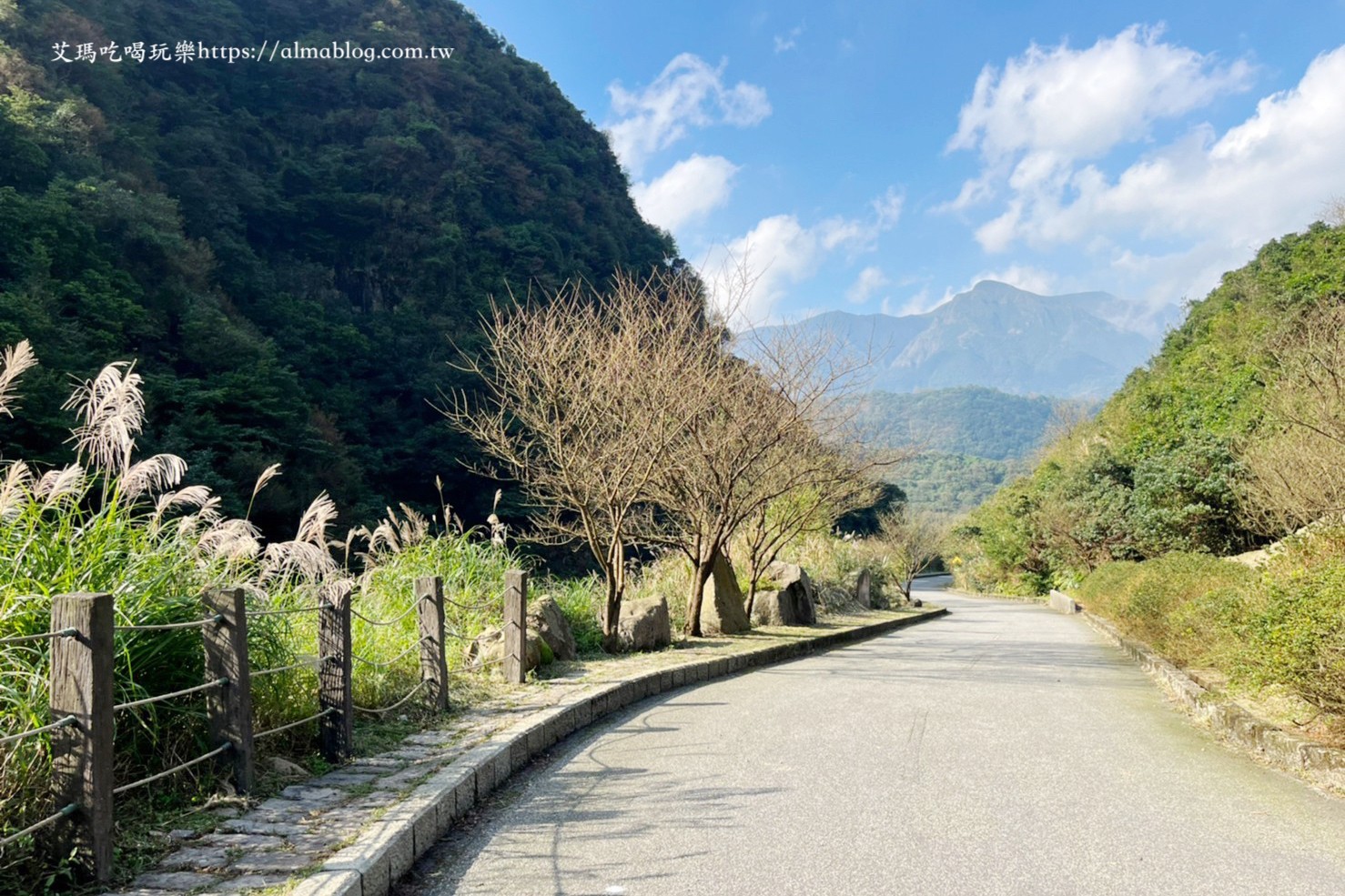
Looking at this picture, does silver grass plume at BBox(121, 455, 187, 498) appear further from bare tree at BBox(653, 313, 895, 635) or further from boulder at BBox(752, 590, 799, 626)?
boulder at BBox(752, 590, 799, 626)

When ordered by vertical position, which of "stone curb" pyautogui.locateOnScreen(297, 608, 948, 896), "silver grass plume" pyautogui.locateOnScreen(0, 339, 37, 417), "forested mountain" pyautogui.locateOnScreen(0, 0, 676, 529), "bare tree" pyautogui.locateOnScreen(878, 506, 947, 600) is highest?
"forested mountain" pyautogui.locateOnScreen(0, 0, 676, 529)

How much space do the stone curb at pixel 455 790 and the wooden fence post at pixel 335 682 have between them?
672 millimetres

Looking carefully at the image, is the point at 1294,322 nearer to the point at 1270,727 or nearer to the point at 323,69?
the point at 1270,727

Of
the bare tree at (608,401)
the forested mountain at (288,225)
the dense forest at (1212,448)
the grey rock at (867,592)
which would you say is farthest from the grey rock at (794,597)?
the forested mountain at (288,225)

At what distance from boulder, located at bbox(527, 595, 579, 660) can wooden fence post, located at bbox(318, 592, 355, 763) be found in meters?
3.62

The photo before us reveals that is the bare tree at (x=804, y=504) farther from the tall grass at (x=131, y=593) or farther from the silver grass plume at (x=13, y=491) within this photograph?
the silver grass plume at (x=13, y=491)

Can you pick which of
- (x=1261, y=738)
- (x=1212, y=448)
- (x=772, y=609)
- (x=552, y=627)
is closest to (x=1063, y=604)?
(x=1212, y=448)

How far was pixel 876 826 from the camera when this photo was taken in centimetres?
419

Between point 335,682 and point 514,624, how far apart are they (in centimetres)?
267

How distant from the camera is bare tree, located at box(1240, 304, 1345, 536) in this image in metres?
12.9

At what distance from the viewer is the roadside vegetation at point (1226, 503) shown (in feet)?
20.2

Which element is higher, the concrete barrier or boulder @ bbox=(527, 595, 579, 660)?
boulder @ bbox=(527, 595, 579, 660)

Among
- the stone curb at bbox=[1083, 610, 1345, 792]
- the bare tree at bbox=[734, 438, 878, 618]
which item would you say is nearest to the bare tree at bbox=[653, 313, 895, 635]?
the bare tree at bbox=[734, 438, 878, 618]

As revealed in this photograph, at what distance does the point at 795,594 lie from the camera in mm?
15289
